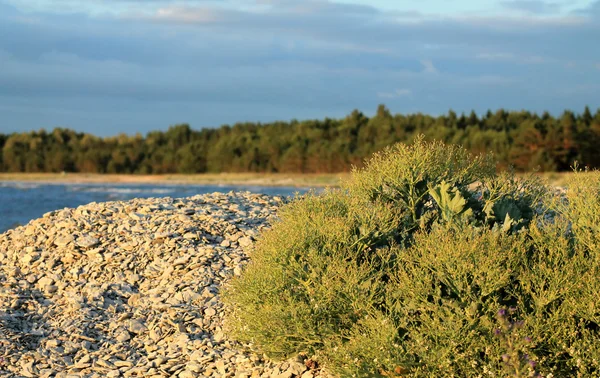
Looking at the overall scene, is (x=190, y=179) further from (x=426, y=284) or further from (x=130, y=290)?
(x=426, y=284)

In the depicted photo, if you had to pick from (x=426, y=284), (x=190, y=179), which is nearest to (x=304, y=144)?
(x=190, y=179)

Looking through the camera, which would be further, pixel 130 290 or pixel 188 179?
pixel 188 179

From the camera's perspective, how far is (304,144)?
2290 inches

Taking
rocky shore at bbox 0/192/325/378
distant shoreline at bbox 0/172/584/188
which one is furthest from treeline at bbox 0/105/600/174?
rocky shore at bbox 0/192/325/378

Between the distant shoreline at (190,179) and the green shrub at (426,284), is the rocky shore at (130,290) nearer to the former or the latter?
the green shrub at (426,284)

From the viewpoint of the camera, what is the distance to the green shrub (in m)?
6.24

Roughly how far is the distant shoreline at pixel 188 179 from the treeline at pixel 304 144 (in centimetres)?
129

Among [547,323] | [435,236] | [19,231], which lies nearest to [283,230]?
[435,236]

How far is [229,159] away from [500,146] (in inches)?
919

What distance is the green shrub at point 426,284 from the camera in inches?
246

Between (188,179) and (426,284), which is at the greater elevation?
(426,284)

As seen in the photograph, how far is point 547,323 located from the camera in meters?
6.25

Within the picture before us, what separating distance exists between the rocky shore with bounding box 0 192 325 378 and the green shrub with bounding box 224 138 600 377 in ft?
3.35

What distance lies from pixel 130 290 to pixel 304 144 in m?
48.2
